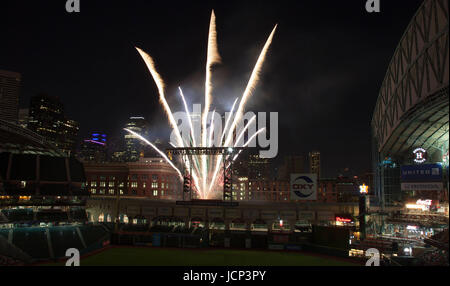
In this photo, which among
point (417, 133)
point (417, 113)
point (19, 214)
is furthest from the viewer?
point (19, 214)

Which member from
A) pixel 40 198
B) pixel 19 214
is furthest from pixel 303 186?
pixel 40 198

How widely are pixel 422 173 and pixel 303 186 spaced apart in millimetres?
13736

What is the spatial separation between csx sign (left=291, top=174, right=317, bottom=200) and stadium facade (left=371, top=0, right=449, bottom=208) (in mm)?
10720

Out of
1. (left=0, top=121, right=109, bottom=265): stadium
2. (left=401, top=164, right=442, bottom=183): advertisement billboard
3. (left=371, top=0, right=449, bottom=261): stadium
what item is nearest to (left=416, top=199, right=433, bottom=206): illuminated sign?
(left=371, top=0, right=449, bottom=261): stadium

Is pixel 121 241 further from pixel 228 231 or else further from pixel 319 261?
pixel 319 261

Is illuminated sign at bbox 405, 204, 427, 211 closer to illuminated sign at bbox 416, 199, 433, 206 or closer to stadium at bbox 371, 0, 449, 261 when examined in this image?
stadium at bbox 371, 0, 449, 261

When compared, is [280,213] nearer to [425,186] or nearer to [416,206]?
[416,206]

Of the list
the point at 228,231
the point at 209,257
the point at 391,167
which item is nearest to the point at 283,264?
the point at 209,257

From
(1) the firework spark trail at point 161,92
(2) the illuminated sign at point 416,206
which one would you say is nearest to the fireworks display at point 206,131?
(1) the firework spark trail at point 161,92

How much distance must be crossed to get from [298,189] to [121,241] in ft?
80.3

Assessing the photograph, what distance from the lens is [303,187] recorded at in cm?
4291

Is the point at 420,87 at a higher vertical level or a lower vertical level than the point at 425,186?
higher

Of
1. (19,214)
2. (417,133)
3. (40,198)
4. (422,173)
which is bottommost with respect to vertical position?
(19,214)
